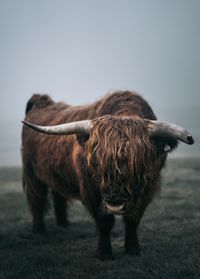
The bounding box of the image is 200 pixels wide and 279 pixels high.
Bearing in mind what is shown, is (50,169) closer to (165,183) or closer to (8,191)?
(8,191)

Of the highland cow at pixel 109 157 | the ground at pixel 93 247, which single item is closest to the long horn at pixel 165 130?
the highland cow at pixel 109 157

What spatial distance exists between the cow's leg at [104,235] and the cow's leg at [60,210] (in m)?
2.38

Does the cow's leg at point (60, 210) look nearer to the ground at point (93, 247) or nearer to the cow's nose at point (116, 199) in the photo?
the ground at point (93, 247)

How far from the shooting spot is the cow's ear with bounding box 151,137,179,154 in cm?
500

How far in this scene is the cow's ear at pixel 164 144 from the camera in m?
5.00

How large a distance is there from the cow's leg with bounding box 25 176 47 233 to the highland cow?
0.60ft

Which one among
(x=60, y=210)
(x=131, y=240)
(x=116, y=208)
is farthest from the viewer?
(x=60, y=210)

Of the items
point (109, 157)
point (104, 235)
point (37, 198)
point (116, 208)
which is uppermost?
point (109, 157)

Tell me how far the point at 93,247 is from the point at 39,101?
3486 millimetres

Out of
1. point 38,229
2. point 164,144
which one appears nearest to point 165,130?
point 164,144

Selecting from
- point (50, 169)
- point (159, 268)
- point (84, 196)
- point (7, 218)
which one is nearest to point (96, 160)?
point (84, 196)

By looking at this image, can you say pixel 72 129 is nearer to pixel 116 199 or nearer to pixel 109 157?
pixel 109 157

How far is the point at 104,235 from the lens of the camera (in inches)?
221

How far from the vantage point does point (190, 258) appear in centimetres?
536
